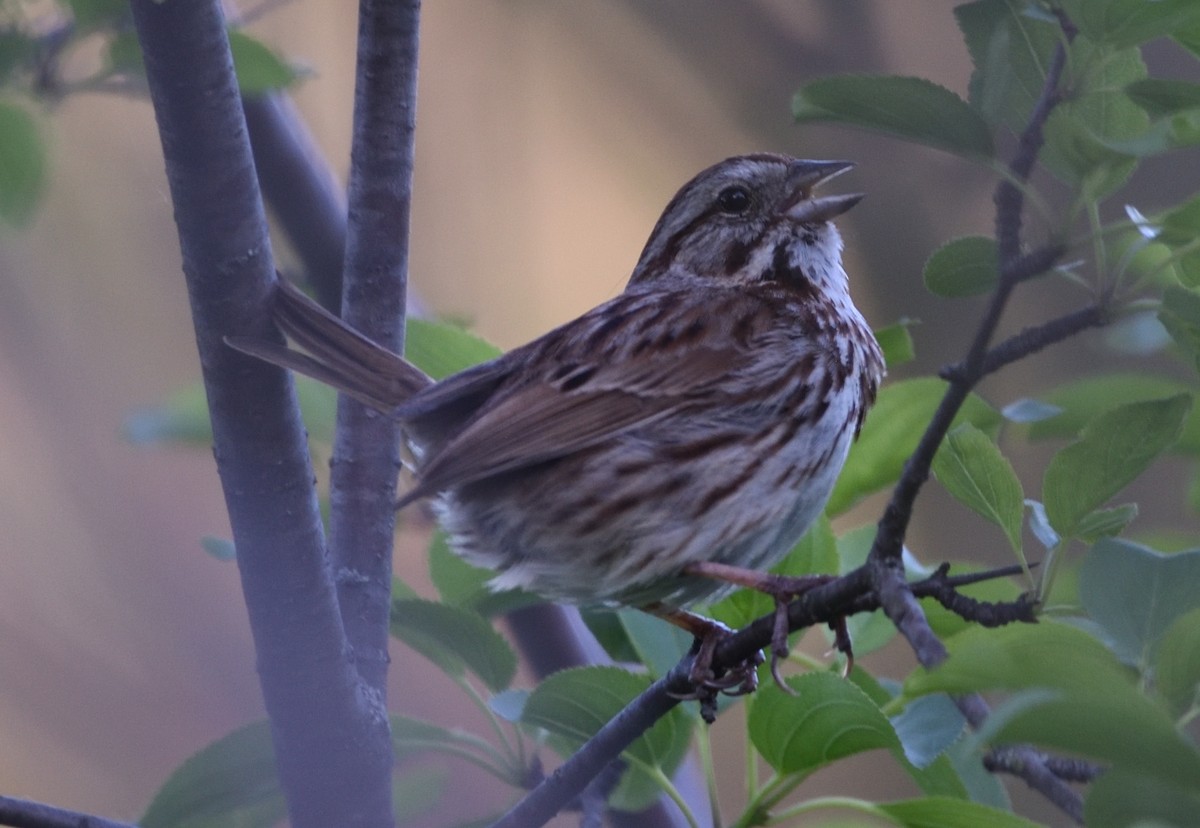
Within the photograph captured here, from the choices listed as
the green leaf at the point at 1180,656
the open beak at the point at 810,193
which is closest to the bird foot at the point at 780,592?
the green leaf at the point at 1180,656

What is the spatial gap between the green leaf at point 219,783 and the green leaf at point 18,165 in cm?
88

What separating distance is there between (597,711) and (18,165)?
1220 mm

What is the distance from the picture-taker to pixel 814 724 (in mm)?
1644

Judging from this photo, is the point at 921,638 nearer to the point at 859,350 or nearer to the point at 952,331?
the point at 859,350

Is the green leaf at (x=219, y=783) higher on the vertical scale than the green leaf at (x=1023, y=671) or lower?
higher

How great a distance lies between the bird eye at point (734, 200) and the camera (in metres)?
2.90

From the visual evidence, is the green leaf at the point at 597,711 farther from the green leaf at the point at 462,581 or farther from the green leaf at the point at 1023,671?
the green leaf at the point at 1023,671

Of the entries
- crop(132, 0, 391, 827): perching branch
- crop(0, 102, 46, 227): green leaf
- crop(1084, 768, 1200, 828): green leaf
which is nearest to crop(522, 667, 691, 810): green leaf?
crop(132, 0, 391, 827): perching branch

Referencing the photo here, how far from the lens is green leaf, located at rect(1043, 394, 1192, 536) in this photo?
1.43 metres

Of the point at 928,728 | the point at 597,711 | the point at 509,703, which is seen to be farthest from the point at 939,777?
the point at 509,703

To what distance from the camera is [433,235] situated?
18.5 feet

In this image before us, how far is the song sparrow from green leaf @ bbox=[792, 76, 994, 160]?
2.93 ft

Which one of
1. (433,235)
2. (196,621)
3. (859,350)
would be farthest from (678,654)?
(433,235)

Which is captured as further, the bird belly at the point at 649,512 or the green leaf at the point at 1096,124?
the bird belly at the point at 649,512
